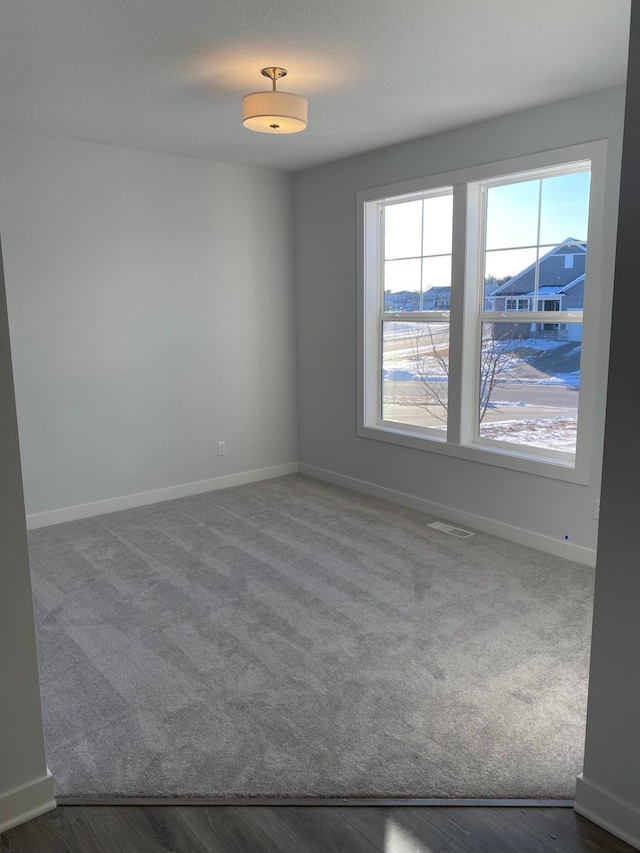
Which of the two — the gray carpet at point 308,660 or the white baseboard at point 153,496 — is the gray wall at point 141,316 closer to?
the white baseboard at point 153,496

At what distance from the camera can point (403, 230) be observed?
191 inches

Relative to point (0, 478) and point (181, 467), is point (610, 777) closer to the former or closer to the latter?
point (0, 478)

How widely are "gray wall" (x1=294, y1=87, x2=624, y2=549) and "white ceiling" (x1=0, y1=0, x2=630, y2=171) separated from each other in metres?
0.16

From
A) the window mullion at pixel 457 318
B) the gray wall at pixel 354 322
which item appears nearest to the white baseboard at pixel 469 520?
the gray wall at pixel 354 322

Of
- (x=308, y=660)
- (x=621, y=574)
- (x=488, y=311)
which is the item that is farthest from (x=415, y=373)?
(x=621, y=574)

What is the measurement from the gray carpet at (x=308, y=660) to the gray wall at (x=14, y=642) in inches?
8.2

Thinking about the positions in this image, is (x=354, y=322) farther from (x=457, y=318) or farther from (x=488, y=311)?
(x=488, y=311)

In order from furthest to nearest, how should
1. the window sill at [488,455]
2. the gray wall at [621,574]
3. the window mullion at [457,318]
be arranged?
the window mullion at [457,318] → the window sill at [488,455] → the gray wall at [621,574]

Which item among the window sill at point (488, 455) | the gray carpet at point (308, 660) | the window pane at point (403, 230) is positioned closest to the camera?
the gray carpet at point (308, 660)

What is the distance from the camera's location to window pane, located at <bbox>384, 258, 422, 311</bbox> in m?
4.78

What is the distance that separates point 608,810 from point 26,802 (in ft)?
5.57

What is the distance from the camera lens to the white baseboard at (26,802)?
1.88 meters

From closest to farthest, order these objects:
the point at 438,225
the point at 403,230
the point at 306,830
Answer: the point at 306,830 < the point at 438,225 < the point at 403,230

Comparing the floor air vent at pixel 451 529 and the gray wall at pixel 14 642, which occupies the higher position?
the gray wall at pixel 14 642
